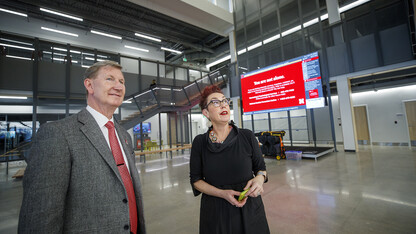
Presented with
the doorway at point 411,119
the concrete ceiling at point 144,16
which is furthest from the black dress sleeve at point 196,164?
the doorway at point 411,119

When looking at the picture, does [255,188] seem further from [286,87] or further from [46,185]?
[286,87]

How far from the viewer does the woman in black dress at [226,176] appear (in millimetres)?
1281

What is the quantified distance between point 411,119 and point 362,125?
2.03 metres

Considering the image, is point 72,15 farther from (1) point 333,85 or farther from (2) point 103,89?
(1) point 333,85

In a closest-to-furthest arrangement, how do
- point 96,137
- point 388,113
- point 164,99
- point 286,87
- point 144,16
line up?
point 96,137, point 286,87, point 164,99, point 388,113, point 144,16

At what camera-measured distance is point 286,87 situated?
766 cm

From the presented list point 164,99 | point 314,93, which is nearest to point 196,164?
point 314,93

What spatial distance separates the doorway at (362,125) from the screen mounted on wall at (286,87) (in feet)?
20.2

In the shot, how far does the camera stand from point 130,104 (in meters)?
8.39

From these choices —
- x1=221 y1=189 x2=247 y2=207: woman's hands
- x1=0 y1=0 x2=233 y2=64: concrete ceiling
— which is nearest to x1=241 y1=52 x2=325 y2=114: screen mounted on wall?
x1=0 y1=0 x2=233 y2=64: concrete ceiling

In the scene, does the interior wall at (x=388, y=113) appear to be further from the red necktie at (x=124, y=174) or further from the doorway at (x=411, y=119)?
the red necktie at (x=124, y=174)

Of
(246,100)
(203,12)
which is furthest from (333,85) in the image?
(203,12)

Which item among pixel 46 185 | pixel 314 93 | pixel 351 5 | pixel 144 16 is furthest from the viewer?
pixel 144 16

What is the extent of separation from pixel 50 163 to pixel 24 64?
34.0ft
